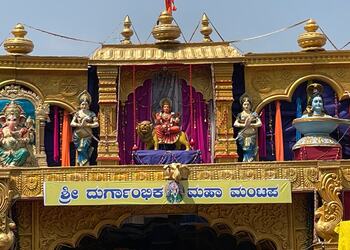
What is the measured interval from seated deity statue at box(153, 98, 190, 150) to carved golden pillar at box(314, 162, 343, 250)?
3151 mm

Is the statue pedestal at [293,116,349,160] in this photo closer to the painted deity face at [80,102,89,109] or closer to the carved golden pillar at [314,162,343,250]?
the carved golden pillar at [314,162,343,250]

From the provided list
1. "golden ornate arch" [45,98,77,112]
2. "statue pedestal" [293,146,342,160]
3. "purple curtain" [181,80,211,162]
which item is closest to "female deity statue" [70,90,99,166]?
"golden ornate arch" [45,98,77,112]

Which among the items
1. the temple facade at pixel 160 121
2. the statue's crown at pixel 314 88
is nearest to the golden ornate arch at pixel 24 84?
the temple facade at pixel 160 121

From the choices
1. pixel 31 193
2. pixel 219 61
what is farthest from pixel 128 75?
pixel 31 193

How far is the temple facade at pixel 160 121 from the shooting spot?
1820 cm

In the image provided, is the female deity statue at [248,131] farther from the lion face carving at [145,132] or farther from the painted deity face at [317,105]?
the lion face carving at [145,132]

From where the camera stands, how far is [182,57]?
1978 centimetres

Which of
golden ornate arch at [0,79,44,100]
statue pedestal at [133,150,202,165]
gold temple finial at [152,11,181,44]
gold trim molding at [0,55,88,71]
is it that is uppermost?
gold temple finial at [152,11,181,44]

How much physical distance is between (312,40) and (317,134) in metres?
2.26

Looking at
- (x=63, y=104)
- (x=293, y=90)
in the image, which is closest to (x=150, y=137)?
(x=63, y=104)

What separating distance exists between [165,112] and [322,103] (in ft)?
10.6

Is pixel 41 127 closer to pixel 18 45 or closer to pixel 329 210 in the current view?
pixel 18 45

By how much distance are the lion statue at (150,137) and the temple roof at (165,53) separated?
1319 millimetres

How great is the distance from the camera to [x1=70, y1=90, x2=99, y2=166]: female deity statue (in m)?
19.4
